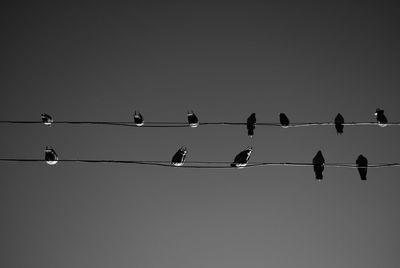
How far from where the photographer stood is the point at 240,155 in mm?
4551

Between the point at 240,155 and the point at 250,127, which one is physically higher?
the point at 250,127

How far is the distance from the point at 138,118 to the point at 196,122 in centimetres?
66

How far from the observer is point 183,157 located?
4.50 meters

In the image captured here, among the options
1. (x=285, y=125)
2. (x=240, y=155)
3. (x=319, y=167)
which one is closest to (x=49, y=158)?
(x=240, y=155)

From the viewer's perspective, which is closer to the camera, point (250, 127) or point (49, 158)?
point (49, 158)

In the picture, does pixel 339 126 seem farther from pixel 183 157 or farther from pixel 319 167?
pixel 183 157

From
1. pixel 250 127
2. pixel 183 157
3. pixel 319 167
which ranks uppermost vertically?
pixel 250 127

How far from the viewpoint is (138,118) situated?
14.7 ft

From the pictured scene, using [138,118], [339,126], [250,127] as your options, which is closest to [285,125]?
[250,127]

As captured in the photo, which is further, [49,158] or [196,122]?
[196,122]

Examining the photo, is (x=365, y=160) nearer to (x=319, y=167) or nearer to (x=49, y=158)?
(x=319, y=167)

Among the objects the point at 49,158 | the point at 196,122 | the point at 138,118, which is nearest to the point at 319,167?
the point at 196,122

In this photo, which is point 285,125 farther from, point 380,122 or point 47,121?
point 47,121

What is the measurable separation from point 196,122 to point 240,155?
629 mm
